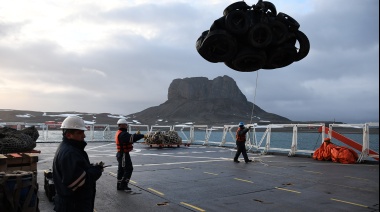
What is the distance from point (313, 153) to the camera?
15180 mm

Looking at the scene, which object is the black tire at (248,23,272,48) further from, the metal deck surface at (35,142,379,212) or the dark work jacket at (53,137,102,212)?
the dark work jacket at (53,137,102,212)

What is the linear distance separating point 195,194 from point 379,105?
18.8 ft

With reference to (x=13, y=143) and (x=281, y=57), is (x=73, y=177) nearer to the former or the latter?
(x=281, y=57)

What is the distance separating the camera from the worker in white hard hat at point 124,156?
7.71 meters

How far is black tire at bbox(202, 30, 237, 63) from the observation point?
18.5 ft

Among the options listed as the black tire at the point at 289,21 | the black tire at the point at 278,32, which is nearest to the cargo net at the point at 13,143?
the black tire at the point at 278,32

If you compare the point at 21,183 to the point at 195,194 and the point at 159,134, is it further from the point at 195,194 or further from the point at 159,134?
the point at 159,134

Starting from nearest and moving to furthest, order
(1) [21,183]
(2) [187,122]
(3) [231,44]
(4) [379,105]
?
(4) [379,105], (1) [21,183], (3) [231,44], (2) [187,122]

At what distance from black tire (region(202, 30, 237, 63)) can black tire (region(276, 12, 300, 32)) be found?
1.10 m

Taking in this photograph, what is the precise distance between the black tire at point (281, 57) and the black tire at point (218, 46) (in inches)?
33.0

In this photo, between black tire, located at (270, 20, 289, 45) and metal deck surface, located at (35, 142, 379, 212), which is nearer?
black tire, located at (270, 20, 289, 45)

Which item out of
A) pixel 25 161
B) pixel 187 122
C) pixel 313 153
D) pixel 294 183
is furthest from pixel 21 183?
pixel 187 122

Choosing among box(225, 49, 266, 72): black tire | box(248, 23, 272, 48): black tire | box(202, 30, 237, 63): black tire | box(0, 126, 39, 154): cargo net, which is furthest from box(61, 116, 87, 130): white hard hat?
box(0, 126, 39, 154): cargo net

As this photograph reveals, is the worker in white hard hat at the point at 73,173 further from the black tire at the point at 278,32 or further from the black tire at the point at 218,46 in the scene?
the black tire at the point at 278,32
